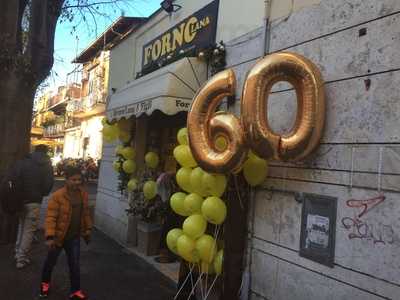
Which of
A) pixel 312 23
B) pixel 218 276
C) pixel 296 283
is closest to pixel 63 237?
pixel 218 276

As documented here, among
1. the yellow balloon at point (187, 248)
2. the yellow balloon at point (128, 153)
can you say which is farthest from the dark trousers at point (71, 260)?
the yellow balloon at point (128, 153)

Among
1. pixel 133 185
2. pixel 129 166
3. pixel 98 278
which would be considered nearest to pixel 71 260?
pixel 98 278

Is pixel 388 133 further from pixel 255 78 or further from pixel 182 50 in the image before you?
pixel 182 50

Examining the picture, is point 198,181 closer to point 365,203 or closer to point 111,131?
point 365,203

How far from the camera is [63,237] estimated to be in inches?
208

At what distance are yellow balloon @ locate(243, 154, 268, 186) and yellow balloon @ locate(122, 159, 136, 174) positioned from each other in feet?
13.2

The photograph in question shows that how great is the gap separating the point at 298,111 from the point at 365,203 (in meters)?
1.04

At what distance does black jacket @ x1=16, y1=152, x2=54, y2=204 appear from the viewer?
6.97m

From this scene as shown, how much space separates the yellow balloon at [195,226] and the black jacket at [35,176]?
306 cm

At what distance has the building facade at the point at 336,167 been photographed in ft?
11.9

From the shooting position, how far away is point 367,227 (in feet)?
12.3

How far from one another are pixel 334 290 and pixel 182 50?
4621mm

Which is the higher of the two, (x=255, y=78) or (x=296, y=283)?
(x=255, y=78)

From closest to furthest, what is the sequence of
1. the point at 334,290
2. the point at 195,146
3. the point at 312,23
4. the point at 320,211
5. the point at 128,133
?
the point at 334,290
the point at 320,211
the point at 312,23
the point at 195,146
the point at 128,133
